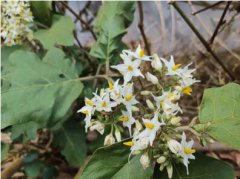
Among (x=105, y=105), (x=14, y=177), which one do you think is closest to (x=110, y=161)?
(x=105, y=105)

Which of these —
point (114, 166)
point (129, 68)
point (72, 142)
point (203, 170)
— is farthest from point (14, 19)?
point (203, 170)

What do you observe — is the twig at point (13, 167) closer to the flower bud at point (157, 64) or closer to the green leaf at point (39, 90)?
the green leaf at point (39, 90)

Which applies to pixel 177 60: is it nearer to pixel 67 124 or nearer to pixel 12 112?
pixel 67 124

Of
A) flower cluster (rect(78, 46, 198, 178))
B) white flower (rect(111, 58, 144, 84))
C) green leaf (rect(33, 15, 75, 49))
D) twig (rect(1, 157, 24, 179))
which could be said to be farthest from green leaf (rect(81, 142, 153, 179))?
twig (rect(1, 157, 24, 179))

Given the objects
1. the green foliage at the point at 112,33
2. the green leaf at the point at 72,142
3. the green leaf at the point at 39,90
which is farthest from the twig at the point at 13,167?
the green foliage at the point at 112,33

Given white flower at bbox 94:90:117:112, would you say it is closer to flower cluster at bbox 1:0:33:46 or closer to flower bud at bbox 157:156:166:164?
flower bud at bbox 157:156:166:164

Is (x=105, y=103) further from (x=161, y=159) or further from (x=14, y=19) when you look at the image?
(x=14, y=19)

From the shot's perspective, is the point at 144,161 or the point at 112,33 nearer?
the point at 144,161
